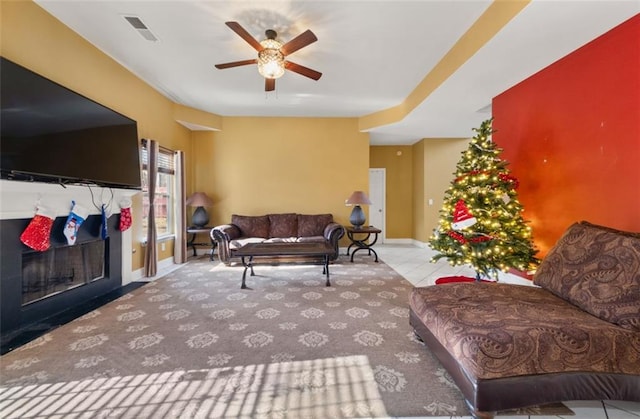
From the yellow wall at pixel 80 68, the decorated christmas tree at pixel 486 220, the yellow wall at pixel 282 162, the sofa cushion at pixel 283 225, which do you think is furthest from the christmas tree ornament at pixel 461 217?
the yellow wall at pixel 80 68

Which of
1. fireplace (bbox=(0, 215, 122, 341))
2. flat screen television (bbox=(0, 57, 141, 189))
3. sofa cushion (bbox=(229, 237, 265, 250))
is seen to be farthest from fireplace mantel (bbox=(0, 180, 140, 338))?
sofa cushion (bbox=(229, 237, 265, 250))

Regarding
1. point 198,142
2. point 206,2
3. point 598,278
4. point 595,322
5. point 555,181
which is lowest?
point 595,322

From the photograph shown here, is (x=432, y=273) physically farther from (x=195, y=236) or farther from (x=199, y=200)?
(x=195, y=236)

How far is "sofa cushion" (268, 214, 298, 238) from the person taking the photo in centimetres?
534

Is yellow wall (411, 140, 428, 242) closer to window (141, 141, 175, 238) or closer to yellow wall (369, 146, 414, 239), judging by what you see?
yellow wall (369, 146, 414, 239)

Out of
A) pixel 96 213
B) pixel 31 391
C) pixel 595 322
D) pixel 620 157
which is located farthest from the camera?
pixel 96 213

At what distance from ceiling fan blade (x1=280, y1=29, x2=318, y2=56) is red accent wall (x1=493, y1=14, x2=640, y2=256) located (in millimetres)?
2592

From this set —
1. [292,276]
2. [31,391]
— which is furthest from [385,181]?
[31,391]

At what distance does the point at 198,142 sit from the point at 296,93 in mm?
2628

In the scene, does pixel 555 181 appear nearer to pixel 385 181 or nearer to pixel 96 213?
pixel 385 181

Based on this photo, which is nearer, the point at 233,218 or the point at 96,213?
the point at 96,213

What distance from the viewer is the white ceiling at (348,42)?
2420mm

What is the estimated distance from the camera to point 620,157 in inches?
89.6

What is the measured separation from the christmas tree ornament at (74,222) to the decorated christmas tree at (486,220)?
4.09 m
